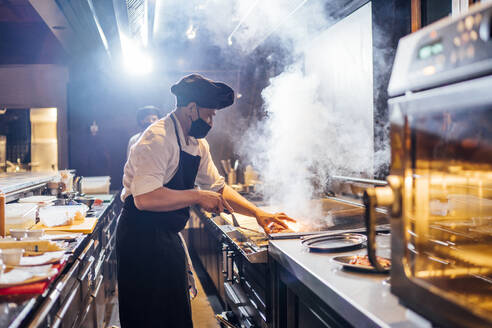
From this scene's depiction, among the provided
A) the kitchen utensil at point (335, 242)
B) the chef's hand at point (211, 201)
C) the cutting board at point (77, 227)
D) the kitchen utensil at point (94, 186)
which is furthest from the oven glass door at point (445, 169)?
the kitchen utensil at point (94, 186)

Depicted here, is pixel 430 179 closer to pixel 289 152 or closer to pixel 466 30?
pixel 466 30

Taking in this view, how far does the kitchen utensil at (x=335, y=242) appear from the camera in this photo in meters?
1.69

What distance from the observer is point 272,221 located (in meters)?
2.23

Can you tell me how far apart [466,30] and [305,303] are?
1090 millimetres

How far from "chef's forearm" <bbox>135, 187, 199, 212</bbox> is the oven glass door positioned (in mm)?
1158

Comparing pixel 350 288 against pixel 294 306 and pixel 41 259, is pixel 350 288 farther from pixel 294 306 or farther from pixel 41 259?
pixel 41 259

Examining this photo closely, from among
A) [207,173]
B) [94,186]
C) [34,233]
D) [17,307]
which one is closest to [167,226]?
[207,173]

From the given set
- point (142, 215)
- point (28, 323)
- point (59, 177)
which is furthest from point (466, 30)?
point (59, 177)

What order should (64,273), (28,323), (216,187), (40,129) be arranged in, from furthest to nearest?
1. (40,129)
2. (216,187)
3. (64,273)
4. (28,323)

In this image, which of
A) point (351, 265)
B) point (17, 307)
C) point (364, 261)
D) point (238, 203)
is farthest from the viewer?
point (238, 203)

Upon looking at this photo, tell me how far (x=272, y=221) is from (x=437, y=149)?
51.0 inches

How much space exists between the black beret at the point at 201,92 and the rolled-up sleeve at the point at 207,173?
0.43 m

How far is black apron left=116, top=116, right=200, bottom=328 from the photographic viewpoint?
2.11 meters

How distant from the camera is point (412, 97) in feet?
3.21
